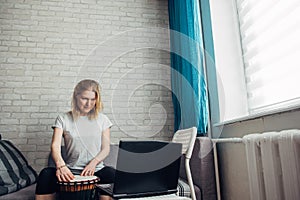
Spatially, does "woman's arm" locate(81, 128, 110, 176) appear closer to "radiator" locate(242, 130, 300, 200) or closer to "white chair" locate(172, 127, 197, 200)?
"white chair" locate(172, 127, 197, 200)

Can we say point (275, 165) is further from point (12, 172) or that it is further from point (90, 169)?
point (12, 172)

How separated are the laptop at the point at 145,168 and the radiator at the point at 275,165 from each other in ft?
1.42

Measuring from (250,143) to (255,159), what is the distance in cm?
9

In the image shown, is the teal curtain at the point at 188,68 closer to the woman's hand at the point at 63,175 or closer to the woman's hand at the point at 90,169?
the woman's hand at the point at 90,169

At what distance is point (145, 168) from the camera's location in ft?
4.65

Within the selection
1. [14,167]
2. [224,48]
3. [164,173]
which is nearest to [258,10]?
[224,48]

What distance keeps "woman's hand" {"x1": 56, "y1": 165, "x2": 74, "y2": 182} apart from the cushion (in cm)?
47

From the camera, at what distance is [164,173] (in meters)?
1.49

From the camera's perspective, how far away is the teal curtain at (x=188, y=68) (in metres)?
2.30

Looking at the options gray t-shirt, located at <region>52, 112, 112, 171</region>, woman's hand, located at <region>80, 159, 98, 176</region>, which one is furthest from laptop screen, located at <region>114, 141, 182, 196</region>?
gray t-shirt, located at <region>52, 112, 112, 171</region>

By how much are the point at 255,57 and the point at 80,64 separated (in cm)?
205

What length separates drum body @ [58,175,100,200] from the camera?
1654mm

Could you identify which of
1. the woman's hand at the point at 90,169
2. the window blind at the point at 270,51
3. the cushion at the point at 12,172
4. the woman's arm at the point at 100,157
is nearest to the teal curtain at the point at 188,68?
the window blind at the point at 270,51

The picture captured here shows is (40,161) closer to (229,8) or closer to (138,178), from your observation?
(138,178)
